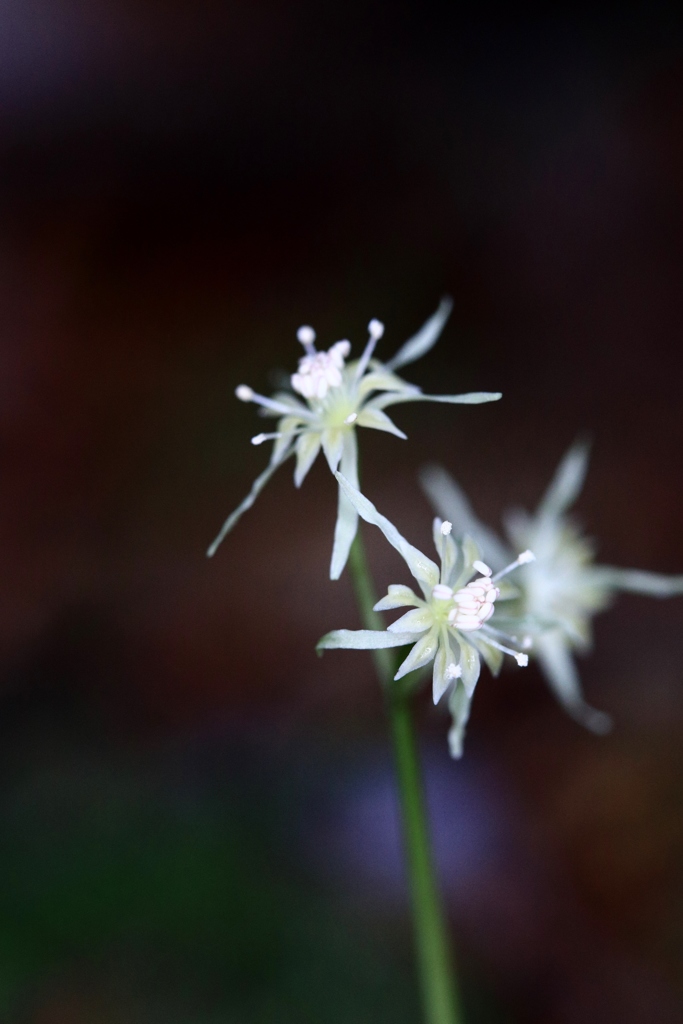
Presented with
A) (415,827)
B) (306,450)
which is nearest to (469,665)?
(415,827)

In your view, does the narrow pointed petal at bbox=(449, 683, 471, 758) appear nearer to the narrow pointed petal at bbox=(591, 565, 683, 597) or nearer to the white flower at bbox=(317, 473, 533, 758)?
the white flower at bbox=(317, 473, 533, 758)

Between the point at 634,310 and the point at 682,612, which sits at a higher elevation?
the point at 634,310

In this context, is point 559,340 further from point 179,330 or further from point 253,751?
point 253,751

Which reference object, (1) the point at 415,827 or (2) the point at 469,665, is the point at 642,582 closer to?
(2) the point at 469,665

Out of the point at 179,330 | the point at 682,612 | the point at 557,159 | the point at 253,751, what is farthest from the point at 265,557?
the point at 557,159

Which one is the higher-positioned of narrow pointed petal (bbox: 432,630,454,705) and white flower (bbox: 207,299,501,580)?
white flower (bbox: 207,299,501,580)

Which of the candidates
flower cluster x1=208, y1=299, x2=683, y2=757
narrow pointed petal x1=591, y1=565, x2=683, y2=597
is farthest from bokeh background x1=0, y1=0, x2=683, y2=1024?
narrow pointed petal x1=591, y1=565, x2=683, y2=597
